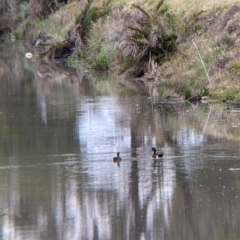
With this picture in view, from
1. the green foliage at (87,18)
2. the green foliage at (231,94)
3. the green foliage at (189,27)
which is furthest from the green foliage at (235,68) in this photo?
the green foliage at (87,18)

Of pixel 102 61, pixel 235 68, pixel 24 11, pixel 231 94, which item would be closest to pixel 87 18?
pixel 102 61

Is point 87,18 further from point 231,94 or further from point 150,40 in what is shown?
point 231,94

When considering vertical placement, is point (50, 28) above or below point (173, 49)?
above

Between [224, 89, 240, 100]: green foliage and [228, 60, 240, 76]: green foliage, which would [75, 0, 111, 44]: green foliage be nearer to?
[228, 60, 240, 76]: green foliage

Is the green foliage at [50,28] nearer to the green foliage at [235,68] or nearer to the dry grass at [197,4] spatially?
the dry grass at [197,4]

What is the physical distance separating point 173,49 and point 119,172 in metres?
15.1

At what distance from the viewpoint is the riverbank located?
2241 centimetres

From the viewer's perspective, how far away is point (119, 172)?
43.4ft

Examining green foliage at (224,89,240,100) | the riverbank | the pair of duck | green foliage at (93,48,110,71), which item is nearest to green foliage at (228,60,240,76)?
the riverbank

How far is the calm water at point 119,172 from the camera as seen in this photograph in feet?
33.7

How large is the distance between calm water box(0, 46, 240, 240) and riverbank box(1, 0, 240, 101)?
1401 mm

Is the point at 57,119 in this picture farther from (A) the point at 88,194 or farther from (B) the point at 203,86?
(A) the point at 88,194

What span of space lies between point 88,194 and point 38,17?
46183 millimetres

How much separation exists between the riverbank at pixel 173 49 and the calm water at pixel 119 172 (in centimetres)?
140
